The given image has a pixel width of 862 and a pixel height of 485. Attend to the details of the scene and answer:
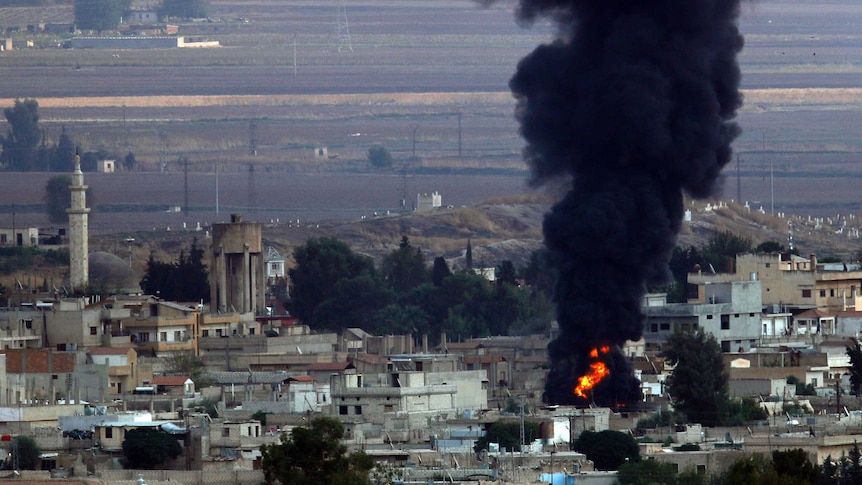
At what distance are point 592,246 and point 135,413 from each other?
1202cm

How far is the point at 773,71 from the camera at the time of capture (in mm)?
199750

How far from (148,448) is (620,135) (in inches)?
768

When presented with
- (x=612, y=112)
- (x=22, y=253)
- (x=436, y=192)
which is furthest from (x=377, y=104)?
(x=612, y=112)

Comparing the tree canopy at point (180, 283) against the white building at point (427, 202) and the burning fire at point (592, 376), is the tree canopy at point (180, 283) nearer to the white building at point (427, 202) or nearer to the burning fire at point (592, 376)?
the burning fire at point (592, 376)

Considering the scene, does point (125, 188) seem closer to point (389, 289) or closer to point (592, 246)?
point (389, 289)

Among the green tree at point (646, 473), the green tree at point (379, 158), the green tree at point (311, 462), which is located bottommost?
the green tree at point (646, 473)

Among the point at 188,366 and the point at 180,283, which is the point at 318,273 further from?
the point at 188,366

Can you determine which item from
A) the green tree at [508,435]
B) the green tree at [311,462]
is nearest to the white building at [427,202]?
the green tree at [508,435]

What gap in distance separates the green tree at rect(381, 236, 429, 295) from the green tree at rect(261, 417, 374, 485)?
170 ft

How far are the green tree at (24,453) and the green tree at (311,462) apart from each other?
5.29m

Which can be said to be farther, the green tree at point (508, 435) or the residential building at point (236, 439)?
the green tree at point (508, 435)

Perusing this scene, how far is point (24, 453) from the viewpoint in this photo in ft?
132

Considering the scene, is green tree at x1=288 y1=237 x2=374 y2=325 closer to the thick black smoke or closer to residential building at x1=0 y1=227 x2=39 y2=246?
residential building at x1=0 y1=227 x2=39 y2=246

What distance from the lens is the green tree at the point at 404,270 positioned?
87.9 meters
